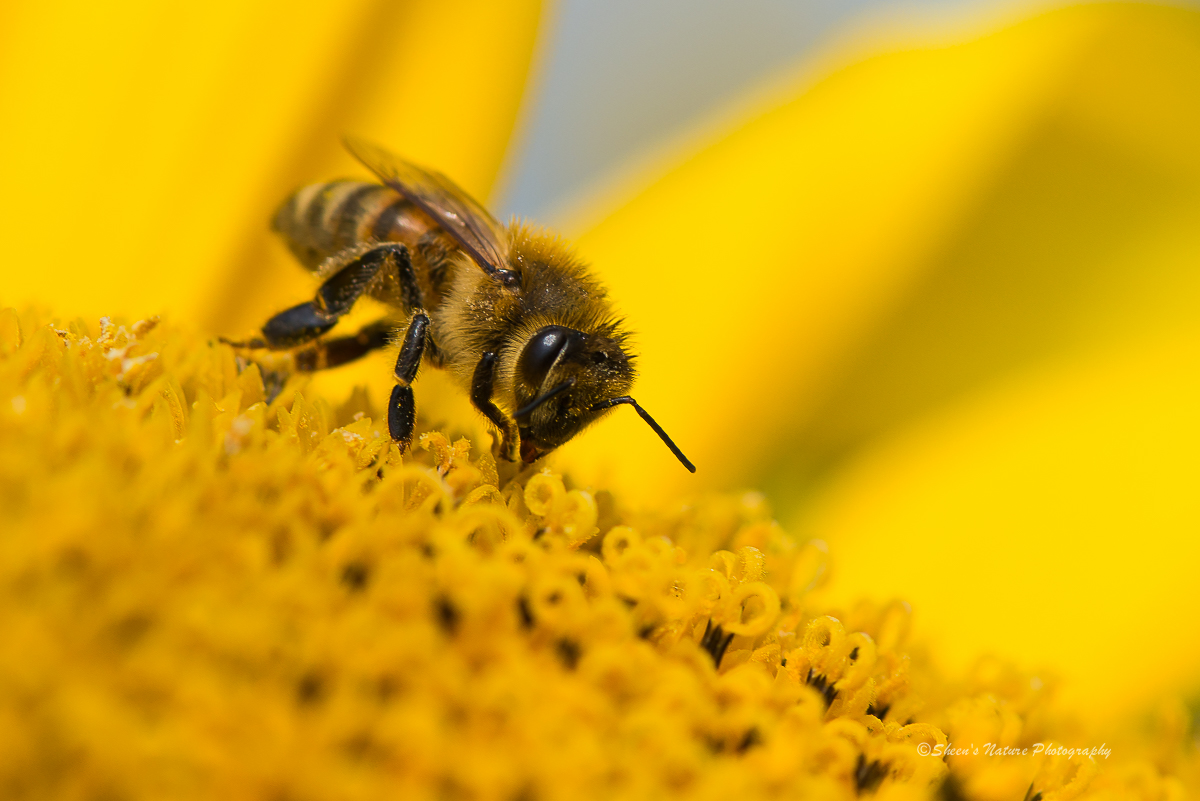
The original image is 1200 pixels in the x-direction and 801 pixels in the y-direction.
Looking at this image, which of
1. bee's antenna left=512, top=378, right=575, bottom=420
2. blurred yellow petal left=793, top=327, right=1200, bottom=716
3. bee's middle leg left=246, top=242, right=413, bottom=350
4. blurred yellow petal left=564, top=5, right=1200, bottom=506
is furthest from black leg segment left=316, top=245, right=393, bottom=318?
blurred yellow petal left=793, top=327, right=1200, bottom=716

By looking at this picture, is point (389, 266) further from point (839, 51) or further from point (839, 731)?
point (839, 51)

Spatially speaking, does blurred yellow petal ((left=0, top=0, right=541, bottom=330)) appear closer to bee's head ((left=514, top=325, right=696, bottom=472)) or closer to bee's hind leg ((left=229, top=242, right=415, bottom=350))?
bee's hind leg ((left=229, top=242, right=415, bottom=350))

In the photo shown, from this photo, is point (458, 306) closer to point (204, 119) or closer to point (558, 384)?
point (558, 384)

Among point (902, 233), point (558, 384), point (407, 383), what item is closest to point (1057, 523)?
point (902, 233)

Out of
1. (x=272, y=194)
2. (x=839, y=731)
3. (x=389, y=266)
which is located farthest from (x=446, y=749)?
(x=272, y=194)

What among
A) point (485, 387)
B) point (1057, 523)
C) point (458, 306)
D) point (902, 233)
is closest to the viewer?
point (485, 387)

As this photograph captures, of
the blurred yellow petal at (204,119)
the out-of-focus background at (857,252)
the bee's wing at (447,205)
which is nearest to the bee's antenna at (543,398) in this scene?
the bee's wing at (447,205)
